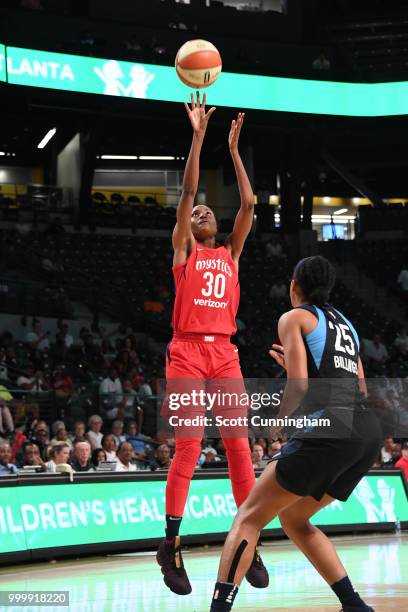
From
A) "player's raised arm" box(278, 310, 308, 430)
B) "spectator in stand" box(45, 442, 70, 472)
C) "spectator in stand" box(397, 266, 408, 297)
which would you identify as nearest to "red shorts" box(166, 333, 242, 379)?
"player's raised arm" box(278, 310, 308, 430)

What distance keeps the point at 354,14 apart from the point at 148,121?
8848 mm

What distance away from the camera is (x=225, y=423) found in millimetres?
7391

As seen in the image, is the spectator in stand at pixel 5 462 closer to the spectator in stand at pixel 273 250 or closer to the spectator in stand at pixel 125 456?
the spectator in stand at pixel 125 456

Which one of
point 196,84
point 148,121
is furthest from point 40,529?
point 148,121

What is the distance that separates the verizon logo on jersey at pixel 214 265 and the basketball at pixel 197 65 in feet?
4.71

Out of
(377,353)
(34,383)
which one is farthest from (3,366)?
(377,353)

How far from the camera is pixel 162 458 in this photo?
14648 mm

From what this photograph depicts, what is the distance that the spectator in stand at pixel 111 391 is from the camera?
54.6 feet

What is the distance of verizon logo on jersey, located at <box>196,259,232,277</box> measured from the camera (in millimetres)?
7738

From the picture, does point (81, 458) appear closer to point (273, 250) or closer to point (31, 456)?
point (31, 456)

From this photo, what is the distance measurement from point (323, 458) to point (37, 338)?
53.5ft

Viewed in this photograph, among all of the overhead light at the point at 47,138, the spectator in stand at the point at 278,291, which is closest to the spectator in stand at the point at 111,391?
the spectator in stand at the point at 278,291

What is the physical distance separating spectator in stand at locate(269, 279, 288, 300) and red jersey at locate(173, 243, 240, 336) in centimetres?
1815

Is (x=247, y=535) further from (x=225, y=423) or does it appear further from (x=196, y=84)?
(x=196, y=84)
